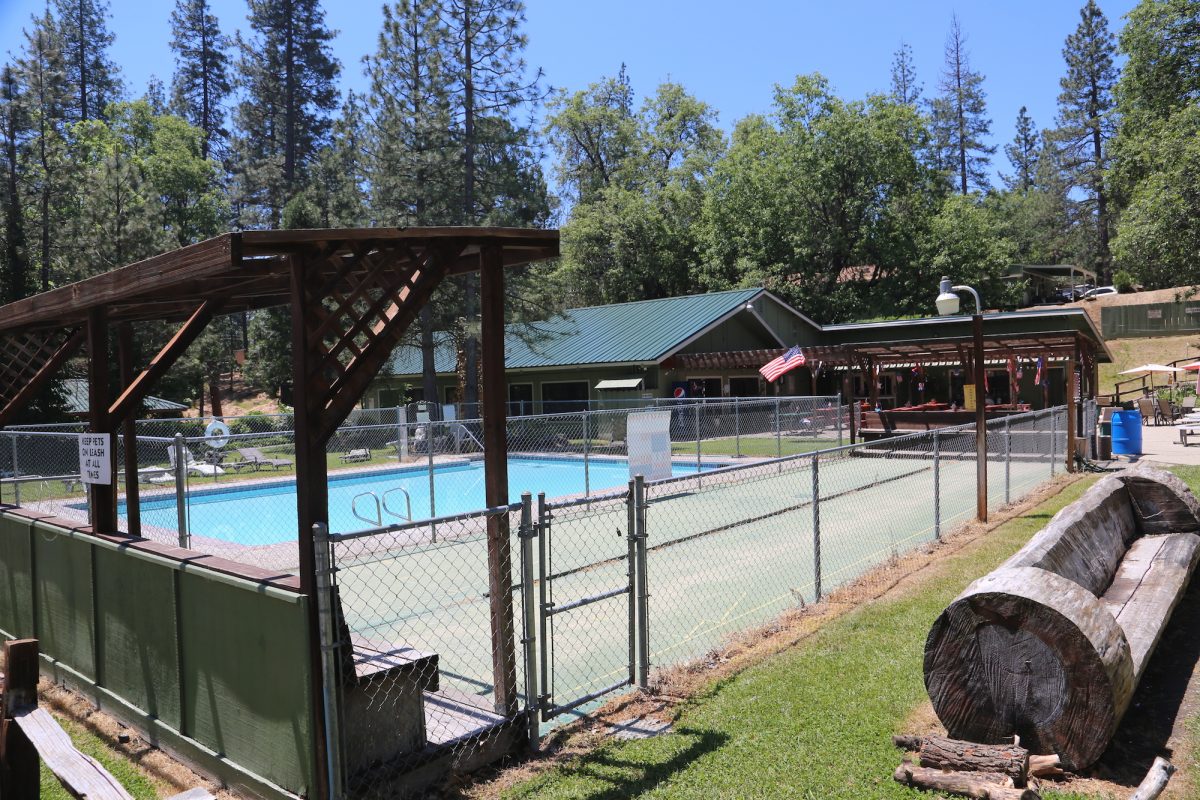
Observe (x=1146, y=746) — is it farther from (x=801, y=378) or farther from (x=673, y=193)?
(x=673, y=193)

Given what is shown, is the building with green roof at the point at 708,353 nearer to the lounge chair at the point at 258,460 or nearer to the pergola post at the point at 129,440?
the lounge chair at the point at 258,460

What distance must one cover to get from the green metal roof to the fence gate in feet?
63.6

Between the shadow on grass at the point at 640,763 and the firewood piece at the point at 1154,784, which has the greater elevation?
the firewood piece at the point at 1154,784

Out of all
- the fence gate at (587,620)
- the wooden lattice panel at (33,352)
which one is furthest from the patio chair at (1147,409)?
the wooden lattice panel at (33,352)

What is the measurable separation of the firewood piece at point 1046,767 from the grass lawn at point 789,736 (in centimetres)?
64

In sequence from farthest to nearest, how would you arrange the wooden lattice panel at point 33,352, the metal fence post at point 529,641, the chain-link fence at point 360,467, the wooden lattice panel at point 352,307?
the chain-link fence at point 360,467
the wooden lattice panel at point 33,352
the metal fence post at point 529,641
the wooden lattice panel at point 352,307

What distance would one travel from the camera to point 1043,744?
4121mm

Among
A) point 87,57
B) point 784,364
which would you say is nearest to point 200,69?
point 87,57

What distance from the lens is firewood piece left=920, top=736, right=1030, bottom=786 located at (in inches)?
151

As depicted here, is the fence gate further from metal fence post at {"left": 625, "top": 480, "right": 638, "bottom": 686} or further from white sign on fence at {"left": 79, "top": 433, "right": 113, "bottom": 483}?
white sign on fence at {"left": 79, "top": 433, "right": 113, "bottom": 483}

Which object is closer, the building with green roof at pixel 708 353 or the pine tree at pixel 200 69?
the building with green roof at pixel 708 353

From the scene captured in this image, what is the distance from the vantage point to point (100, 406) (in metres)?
5.98

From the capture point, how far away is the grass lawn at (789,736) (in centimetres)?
409

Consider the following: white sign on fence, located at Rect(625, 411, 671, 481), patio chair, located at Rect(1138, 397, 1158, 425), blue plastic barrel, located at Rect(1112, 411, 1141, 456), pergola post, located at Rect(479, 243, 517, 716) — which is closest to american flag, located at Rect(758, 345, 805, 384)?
blue plastic barrel, located at Rect(1112, 411, 1141, 456)
